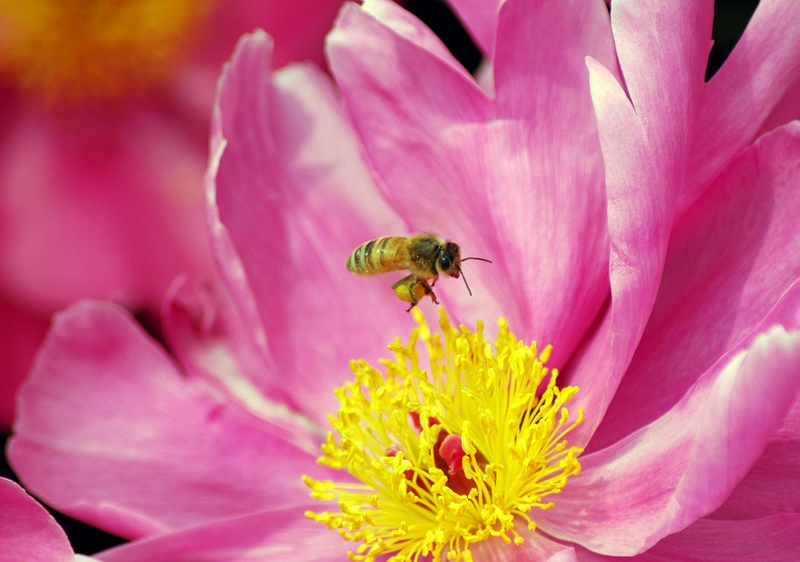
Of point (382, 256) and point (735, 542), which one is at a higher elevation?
point (382, 256)

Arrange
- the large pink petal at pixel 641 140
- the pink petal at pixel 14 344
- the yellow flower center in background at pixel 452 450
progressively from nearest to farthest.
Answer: the large pink petal at pixel 641 140, the yellow flower center in background at pixel 452 450, the pink petal at pixel 14 344

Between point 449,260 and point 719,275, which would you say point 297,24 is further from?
point 719,275

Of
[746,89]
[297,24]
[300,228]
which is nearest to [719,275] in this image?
[746,89]

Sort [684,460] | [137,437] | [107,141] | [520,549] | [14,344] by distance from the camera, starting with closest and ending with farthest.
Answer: [684,460] < [520,549] < [137,437] < [14,344] < [107,141]

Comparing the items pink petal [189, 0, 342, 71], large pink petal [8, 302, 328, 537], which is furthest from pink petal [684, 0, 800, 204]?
pink petal [189, 0, 342, 71]

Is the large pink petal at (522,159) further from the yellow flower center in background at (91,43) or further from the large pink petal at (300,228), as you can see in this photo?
the yellow flower center in background at (91,43)

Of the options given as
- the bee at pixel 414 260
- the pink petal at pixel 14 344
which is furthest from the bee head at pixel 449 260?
the pink petal at pixel 14 344
